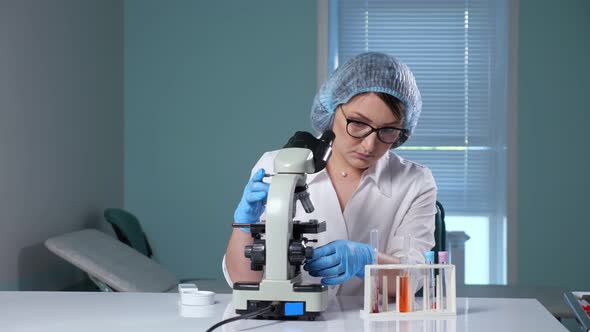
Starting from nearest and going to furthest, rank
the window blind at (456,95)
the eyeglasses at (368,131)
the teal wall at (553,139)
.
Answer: the eyeglasses at (368,131)
the teal wall at (553,139)
the window blind at (456,95)

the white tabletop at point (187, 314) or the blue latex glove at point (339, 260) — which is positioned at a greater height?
the blue latex glove at point (339, 260)

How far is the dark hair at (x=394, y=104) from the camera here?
2250 mm

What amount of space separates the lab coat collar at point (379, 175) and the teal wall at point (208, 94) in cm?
244

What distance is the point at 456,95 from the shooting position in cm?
491

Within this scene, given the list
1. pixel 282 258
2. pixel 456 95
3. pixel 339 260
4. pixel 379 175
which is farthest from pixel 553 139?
pixel 282 258

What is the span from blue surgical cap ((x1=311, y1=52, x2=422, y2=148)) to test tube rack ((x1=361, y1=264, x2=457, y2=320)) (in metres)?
0.66

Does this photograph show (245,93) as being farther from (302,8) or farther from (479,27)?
(479,27)

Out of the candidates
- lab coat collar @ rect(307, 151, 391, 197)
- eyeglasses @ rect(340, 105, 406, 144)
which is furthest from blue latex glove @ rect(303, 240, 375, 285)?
lab coat collar @ rect(307, 151, 391, 197)

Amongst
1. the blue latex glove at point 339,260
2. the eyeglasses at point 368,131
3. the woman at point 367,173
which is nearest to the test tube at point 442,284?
the blue latex glove at point 339,260

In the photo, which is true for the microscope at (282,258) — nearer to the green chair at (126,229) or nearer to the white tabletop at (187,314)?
the white tabletop at (187,314)

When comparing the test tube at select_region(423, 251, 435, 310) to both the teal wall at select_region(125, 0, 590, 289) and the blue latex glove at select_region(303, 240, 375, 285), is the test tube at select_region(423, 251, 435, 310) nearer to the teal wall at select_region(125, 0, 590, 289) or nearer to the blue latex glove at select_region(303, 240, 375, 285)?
the blue latex glove at select_region(303, 240, 375, 285)

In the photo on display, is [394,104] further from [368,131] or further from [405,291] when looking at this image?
[405,291]

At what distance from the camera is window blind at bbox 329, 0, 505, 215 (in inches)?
193

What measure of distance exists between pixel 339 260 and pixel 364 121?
51 cm
